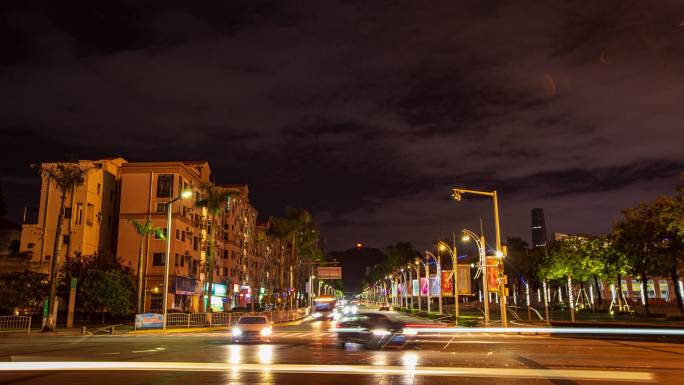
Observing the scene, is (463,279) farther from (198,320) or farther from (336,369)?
(336,369)

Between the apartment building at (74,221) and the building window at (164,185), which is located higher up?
the building window at (164,185)

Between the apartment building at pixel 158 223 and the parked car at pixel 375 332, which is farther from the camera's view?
the apartment building at pixel 158 223

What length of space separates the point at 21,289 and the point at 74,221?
1475 centimetres

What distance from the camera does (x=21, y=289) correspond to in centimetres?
5166

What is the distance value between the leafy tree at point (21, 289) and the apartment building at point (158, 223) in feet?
46.6

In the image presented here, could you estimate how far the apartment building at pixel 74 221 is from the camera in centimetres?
6431

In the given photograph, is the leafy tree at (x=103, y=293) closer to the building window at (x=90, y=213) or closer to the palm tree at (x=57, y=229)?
the palm tree at (x=57, y=229)

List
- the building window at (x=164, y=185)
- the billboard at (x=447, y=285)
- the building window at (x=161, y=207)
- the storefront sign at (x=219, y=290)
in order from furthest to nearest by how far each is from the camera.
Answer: the storefront sign at (x=219, y=290) < the building window at (x=164, y=185) < the building window at (x=161, y=207) < the billboard at (x=447, y=285)

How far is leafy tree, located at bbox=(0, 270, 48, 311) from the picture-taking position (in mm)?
50688

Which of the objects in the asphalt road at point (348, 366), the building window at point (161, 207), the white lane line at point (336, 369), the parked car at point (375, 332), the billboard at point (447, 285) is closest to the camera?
the asphalt road at point (348, 366)

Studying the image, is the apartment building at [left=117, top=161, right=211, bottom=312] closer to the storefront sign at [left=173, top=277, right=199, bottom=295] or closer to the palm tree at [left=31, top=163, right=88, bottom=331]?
the storefront sign at [left=173, top=277, right=199, bottom=295]

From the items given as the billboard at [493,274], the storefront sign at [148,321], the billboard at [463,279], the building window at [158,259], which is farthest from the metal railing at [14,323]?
the billboard at [463,279]

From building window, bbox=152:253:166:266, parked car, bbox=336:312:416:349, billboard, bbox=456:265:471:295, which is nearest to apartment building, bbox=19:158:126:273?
building window, bbox=152:253:166:266

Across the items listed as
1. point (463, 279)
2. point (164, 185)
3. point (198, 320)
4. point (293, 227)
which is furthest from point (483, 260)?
point (293, 227)
